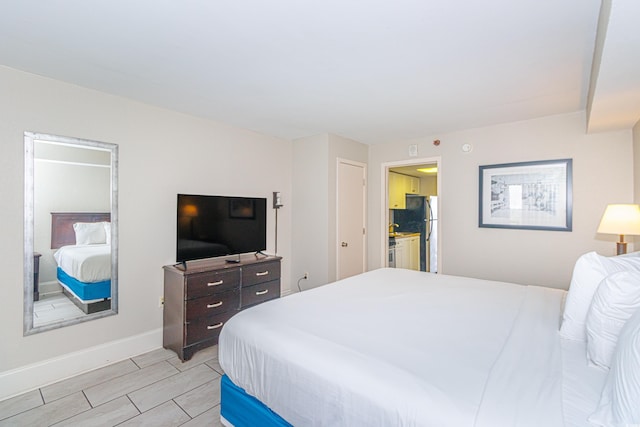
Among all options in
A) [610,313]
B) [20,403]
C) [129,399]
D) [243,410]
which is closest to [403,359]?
[610,313]

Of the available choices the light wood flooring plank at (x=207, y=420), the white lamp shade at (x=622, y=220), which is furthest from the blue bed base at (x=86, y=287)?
the white lamp shade at (x=622, y=220)

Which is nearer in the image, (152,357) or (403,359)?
(403,359)

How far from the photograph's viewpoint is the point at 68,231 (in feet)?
8.28

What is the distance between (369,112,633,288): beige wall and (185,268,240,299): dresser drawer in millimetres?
2674

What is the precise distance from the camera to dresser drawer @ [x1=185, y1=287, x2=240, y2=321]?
110 inches

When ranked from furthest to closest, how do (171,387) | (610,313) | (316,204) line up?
1. (316,204)
2. (171,387)
3. (610,313)

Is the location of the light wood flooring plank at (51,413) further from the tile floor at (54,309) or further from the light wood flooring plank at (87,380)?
the tile floor at (54,309)

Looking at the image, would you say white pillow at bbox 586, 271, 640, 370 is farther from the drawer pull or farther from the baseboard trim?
the baseboard trim

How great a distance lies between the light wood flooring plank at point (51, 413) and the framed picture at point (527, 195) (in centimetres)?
421

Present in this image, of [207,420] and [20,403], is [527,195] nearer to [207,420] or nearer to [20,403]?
[207,420]

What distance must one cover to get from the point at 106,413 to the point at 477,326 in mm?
2463

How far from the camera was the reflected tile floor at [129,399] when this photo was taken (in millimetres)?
1966

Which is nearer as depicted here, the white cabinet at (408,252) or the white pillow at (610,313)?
the white pillow at (610,313)

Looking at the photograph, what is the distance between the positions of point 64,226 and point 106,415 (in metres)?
1.51
